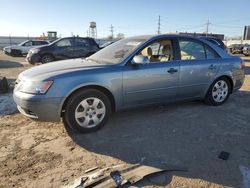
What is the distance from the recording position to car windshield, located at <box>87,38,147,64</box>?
4.63 meters

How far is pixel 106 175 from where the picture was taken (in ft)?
9.77

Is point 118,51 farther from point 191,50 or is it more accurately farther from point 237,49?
point 237,49

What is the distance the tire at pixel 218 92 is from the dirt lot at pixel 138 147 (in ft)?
1.63

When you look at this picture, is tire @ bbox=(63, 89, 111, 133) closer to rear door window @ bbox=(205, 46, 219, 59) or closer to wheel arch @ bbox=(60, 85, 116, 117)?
wheel arch @ bbox=(60, 85, 116, 117)

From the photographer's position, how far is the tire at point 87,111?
400 cm

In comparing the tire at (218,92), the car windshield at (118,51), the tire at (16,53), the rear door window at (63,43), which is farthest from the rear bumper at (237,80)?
the tire at (16,53)

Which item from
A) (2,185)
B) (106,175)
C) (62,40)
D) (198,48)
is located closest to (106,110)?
(106,175)

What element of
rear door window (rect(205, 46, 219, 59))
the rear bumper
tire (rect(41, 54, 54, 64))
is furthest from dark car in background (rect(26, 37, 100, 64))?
the rear bumper

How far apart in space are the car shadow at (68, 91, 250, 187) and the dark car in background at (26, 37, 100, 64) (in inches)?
365

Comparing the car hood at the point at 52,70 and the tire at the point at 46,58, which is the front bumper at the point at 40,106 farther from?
the tire at the point at 46,58

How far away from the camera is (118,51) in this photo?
4938 mm

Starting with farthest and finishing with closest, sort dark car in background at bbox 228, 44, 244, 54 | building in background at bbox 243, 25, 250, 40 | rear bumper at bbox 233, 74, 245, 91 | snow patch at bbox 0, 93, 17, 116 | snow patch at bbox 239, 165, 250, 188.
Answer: building in background at bbox 243, 25, 250, 40
dark car in background at bbox 228, 44, 244, 54
rear bumper at bbox 233, 74, 245, 91
snow patch at bbox 0, 93, 17, 116
snow patch at bbox 239, 165, 250, 188

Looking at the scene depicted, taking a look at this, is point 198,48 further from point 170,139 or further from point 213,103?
point 170,139

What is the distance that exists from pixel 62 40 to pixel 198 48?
9767 millimetres
